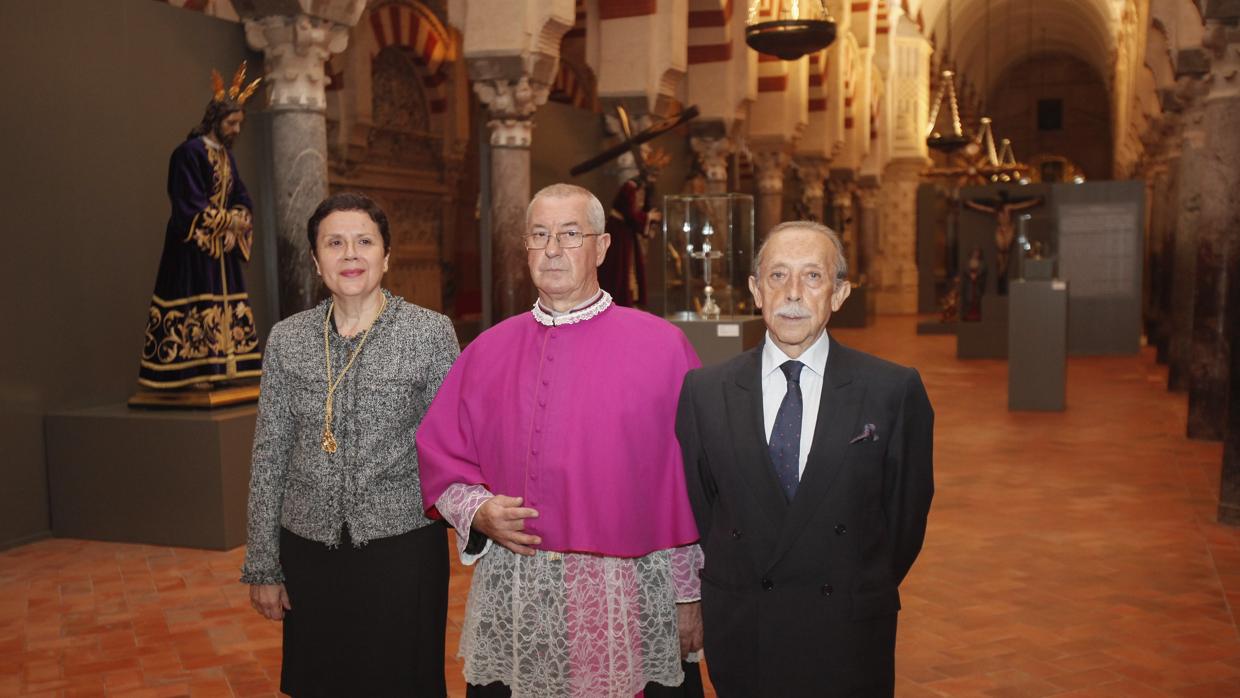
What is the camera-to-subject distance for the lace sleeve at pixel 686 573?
2.38 m

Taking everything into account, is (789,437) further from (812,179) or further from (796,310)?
(812,179)

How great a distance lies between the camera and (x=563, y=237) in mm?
2303

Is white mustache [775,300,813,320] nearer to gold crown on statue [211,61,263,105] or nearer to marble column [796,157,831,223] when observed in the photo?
gold crown on statue [211,61,263,105]

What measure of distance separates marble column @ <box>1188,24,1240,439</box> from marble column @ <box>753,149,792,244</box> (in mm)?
9762

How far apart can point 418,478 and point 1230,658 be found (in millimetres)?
3184

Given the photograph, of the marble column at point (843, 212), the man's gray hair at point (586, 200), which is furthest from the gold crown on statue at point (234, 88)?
the marble column at point (843, 212)

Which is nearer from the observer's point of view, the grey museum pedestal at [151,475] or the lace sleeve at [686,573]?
the lace sleeve at [686,573]

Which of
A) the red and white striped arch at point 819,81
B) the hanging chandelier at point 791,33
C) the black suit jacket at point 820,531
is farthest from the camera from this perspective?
the red and white striped arch at point 819,81

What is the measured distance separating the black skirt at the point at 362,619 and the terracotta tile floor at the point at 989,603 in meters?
1.42

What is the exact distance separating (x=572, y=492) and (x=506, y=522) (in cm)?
15

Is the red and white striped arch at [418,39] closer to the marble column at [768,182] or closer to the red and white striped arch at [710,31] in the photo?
the red and white striped arch at [710,31]

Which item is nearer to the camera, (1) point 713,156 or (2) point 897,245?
(1) point 713,156

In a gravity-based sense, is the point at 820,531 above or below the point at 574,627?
above

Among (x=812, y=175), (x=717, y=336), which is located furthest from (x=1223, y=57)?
(x=812, y=175)
